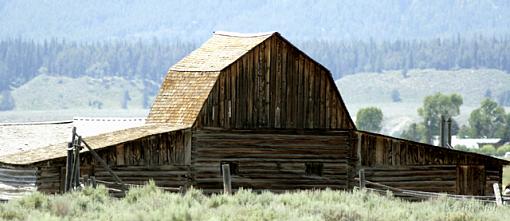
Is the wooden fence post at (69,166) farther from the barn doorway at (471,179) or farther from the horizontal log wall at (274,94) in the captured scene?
the barn doorway at (471,179)

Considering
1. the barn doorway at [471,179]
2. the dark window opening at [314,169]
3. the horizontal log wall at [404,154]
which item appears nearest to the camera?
the dark window opening at [314,169]

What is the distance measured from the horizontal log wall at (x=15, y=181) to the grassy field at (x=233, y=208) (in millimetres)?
7948

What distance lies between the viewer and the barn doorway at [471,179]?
3841 cm

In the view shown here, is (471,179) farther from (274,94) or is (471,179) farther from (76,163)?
(76,163)

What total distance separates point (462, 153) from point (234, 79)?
731 centimetres

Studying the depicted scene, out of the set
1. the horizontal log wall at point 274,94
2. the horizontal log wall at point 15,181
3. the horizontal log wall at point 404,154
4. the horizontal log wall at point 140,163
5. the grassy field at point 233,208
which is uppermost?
the horizontal log wall at point 274,94

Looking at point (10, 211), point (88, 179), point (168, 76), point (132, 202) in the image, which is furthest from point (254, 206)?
point (168, 76)

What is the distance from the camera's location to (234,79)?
35844 millimetres

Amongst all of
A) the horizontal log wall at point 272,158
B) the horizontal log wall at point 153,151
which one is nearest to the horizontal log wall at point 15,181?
the horizontal log wall at point 153,151

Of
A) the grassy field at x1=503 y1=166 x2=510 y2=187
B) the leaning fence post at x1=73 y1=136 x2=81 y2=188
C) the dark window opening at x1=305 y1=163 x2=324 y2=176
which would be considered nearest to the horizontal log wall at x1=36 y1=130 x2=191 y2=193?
the leaning fence post at x1=73 y1=136 x2=81 y2=188

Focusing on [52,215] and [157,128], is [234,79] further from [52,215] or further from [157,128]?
[52,215]

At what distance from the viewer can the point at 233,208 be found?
21.6 metres

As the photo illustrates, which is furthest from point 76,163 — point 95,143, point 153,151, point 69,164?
point 153,151

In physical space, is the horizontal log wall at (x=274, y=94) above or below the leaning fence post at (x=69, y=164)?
above
